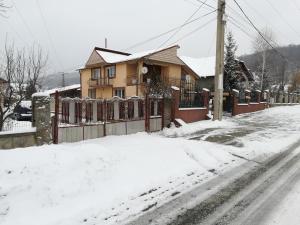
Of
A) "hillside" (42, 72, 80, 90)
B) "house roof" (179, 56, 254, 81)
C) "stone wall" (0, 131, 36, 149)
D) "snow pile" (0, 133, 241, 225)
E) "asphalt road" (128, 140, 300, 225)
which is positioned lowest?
"asphalt road" (128, 140, 300, 225)

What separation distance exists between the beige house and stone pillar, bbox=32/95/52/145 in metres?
20.3

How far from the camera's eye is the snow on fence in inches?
420

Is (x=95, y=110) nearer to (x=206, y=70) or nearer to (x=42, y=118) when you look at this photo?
(x=42, y=118)

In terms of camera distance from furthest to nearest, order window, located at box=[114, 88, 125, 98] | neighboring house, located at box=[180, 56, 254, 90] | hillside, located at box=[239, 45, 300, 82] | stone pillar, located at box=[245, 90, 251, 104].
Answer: hillside, located at box=[239, 45, 300, 82] < neighboring house, located at box=[180, 56, 254, 90] < window, located at box=[114, 88, 125, 98] < stone pillar, located at box=[245, 90, 251, 104]

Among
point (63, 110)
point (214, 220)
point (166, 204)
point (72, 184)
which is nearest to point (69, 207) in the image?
point (72, 184)

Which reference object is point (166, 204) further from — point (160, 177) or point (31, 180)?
point (31, 180)

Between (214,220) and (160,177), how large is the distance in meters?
2.37

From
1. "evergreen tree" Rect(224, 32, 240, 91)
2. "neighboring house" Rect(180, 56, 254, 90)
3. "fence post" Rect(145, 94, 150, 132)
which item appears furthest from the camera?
"neighboring house" Rect(180, 56, 254, 90)

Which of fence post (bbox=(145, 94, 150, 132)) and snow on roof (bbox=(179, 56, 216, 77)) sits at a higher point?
snow on roof (bbox=(179, 56, 216, 77))

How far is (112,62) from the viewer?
3475cm

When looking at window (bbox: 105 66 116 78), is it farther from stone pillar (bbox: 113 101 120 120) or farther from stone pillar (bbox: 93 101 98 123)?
stone pillar (bbox: 93 101 98 123)

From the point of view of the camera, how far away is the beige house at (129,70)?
31812 mm

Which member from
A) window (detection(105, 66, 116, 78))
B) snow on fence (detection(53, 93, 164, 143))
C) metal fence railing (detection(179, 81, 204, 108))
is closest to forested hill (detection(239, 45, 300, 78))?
window (detection(105, 66, 116, 78))

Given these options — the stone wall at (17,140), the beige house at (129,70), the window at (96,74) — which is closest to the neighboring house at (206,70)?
the beige house at (129,70)
